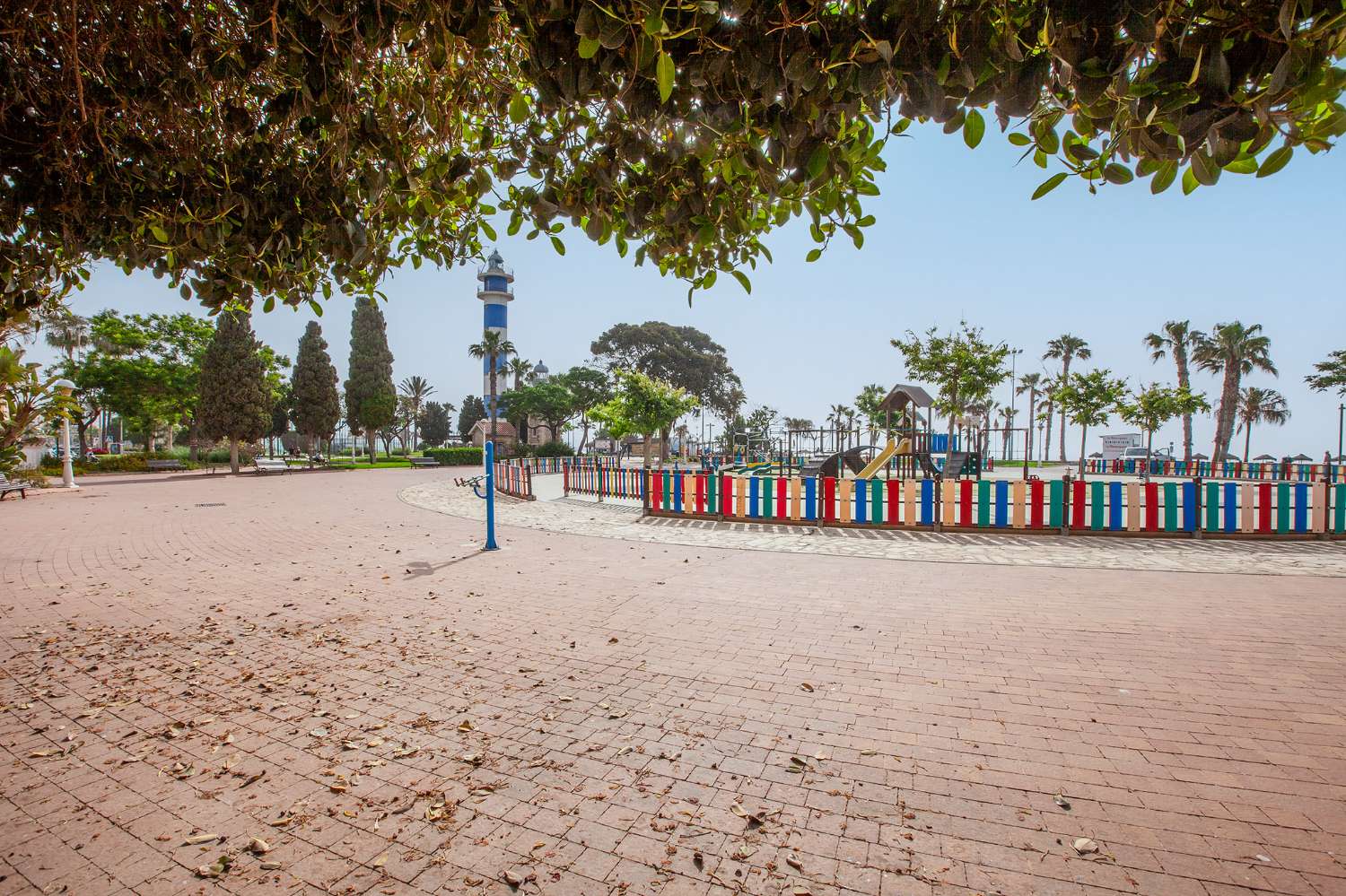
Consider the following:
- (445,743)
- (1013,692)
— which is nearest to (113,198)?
(445,743)

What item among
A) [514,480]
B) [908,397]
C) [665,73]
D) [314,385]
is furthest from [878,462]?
[314,385]

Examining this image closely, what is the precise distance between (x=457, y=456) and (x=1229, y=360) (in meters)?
62.9

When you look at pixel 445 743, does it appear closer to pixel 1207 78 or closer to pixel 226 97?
pixel 226 97

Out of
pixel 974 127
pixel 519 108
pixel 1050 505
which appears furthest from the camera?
pixel 1050 505

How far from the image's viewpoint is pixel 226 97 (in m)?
3.96

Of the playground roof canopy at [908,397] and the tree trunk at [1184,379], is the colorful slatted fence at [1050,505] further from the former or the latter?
the tree trunk at [1184,379]

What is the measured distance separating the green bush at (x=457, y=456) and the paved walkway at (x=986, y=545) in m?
35.7

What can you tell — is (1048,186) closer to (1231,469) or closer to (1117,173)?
(1117,173)

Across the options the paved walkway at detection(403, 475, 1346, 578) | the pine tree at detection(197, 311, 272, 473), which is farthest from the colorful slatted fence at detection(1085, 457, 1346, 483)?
the pine tree at detection(197, 311, 272, 473)

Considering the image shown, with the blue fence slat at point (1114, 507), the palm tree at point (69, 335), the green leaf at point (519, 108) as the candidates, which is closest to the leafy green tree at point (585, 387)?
the palm tree at point (69, 335)

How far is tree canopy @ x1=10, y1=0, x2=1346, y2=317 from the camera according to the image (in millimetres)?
1972

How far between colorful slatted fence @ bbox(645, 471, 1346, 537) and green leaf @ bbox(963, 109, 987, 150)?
10.6 metres

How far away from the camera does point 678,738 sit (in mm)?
3766

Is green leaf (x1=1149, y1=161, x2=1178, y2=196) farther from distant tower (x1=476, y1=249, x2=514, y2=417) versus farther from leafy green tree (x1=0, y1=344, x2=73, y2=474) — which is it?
distant tower (x1=476, y1=249, x2=514, y2=417)
